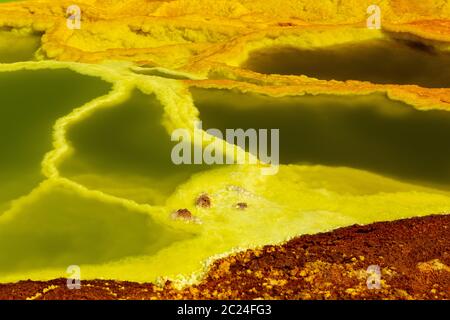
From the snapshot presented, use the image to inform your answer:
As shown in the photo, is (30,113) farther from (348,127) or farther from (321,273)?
(321,273)

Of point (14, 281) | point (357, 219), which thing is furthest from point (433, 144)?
point (14, 281)

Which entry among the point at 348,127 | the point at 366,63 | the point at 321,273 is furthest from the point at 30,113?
the point at 366,63

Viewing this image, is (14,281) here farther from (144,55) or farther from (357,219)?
(144,55)

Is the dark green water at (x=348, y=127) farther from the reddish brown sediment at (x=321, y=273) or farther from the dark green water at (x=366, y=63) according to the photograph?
the reddish brown sediment at (x=321, y=273)

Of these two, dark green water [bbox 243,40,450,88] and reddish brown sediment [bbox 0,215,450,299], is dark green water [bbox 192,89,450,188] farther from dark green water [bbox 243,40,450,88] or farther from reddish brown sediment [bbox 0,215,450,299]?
reddish brown sediment [bbox 0,215,450,299]

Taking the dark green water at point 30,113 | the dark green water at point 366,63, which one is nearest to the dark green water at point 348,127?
the dark green water at point 366,63

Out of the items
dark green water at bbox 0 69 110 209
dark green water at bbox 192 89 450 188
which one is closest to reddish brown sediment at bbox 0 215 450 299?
dark green water at bbox 192 89 450 188
